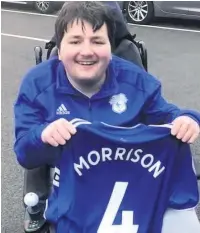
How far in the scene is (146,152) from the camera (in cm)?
188

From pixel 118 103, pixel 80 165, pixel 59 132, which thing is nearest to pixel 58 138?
pixel 59 132

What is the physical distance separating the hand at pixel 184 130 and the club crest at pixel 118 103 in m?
0.38

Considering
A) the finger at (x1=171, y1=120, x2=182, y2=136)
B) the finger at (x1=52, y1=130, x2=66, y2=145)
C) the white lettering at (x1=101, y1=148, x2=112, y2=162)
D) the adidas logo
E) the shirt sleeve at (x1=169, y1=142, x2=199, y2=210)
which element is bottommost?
the shirt sleeve at (x1=169, y1=142, x2=199, y2=210)

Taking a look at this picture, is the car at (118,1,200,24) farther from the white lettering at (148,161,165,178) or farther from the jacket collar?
the white lettering at (148,161,165,178)

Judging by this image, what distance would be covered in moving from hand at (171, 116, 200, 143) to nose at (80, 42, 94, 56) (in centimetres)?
42

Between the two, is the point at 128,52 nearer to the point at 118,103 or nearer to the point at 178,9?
the point at 118,103

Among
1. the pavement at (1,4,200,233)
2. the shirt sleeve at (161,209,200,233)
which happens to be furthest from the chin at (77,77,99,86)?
the pavement at (1,4,200,233)

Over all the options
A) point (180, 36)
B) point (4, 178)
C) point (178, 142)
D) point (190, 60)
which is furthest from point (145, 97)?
point (180, 36)

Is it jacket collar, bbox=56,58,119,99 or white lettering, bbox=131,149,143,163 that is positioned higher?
jacket collar, bbox=56,58,119,99

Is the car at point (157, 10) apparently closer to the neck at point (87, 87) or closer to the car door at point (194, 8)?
the car door at point (194, 8)

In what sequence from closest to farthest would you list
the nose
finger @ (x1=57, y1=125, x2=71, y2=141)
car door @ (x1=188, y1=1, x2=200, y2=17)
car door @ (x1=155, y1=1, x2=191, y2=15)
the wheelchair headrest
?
finger @ (x1=57, y1=125, x2=71, y2=141), the nose, the wheelchair headrest, car door @ (x1=188, y1=1, x2=200, y2=17), car door @ (x1=155, y1=1, x2=191, y2=15)

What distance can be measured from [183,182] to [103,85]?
21.5 inches

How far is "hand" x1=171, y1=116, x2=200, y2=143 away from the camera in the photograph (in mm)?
1854

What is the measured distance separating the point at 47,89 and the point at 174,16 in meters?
7.07
